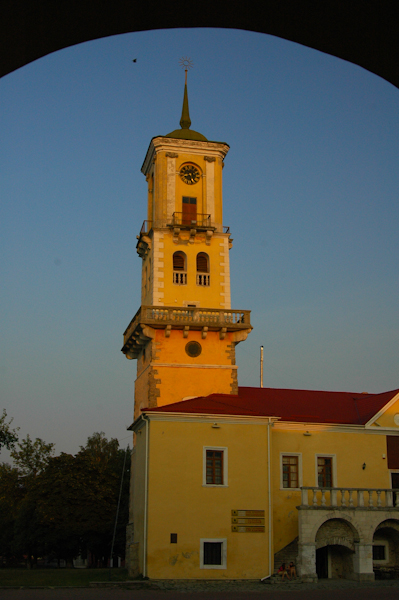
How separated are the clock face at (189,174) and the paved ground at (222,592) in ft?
74.8

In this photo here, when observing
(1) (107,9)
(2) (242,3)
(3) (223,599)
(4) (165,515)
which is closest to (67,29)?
(1) (107,9)

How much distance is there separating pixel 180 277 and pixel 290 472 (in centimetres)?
1255

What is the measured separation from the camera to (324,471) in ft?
108

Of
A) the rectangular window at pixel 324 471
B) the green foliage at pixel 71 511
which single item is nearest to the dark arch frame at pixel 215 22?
the rectangular window at pixel 324 471

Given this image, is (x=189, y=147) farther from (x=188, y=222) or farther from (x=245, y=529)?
(x=245, y=529)


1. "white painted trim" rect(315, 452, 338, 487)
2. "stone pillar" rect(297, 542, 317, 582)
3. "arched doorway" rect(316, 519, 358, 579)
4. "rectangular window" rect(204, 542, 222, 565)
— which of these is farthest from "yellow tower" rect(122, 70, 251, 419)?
"stone pillar" rect(297, 542, 317, 582)

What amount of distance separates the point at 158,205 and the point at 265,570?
20974 mm

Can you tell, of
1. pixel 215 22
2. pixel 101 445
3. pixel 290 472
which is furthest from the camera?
pixel 101 445

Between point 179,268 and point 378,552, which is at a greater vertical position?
point 179,268

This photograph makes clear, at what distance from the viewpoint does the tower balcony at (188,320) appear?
35500mm

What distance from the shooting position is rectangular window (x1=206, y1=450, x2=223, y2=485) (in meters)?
30.4

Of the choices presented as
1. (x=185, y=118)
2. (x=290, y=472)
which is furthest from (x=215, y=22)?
(x=185, y=118)

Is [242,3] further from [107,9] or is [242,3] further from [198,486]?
[198,486]

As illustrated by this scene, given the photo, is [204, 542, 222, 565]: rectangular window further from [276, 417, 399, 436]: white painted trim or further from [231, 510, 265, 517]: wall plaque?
[276, 417, 399, 436]: white painted trim
